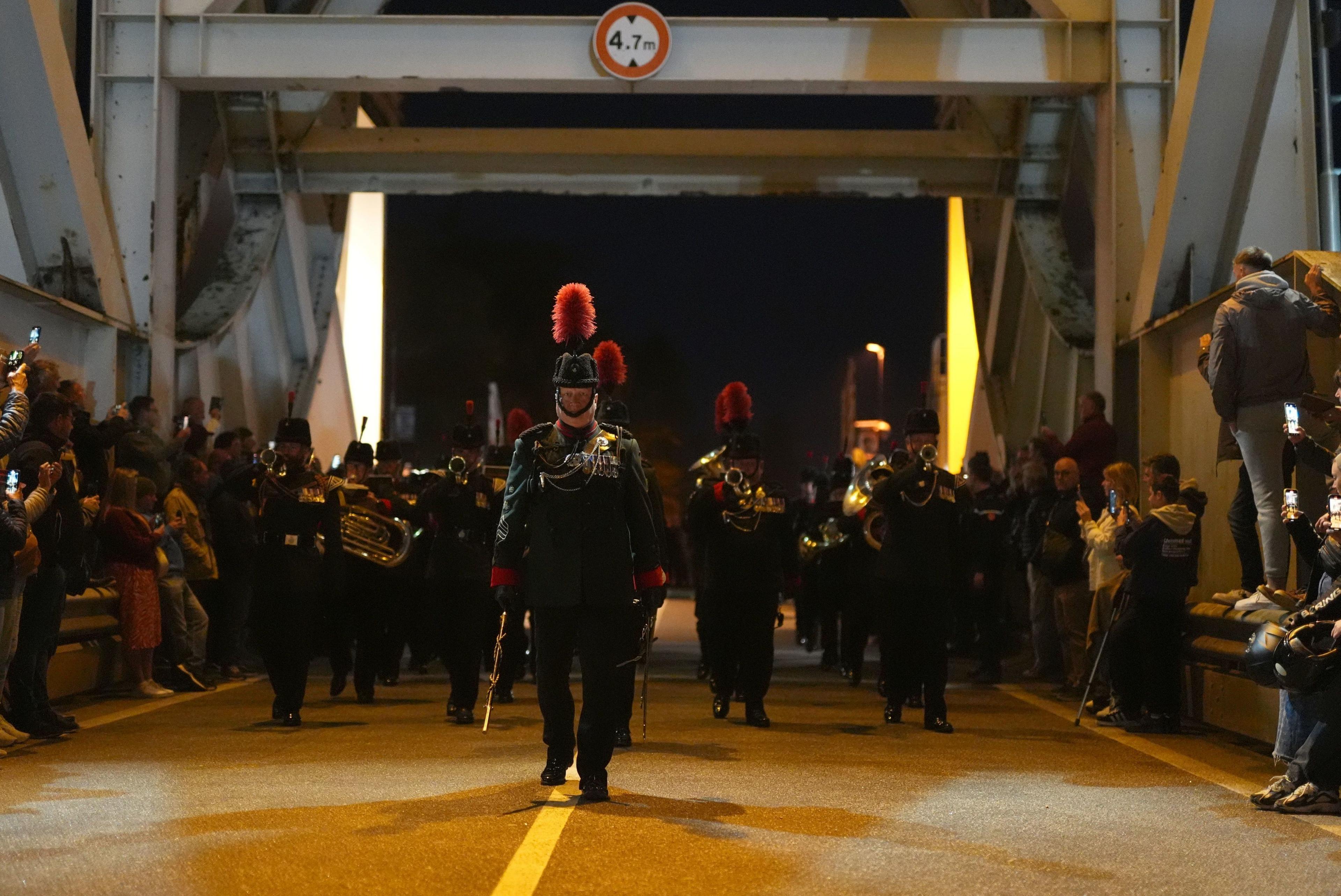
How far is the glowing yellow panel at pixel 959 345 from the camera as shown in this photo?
27.6 metres

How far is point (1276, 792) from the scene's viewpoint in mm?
7852

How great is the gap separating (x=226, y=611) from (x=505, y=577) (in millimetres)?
8496

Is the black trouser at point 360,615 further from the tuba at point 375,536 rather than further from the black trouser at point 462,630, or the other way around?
the black trouser at point 462,630

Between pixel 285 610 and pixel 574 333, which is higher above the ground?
pixel 574 333

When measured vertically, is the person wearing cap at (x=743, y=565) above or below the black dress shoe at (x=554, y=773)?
above

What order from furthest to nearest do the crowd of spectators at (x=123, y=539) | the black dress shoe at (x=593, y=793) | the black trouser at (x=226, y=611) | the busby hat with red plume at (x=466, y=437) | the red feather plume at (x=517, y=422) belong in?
the black trouser at (x=226, y=611) → the red feather plume at (x=517, y=422) → the busby hat with red plume at (x=466, y=437) → the crowd of spectators at (x=123, y=539) → the black dress shoe at (x=593, y=793)

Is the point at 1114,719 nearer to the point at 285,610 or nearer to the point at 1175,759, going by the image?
the point at 1175,759

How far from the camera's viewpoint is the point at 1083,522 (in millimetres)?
13492

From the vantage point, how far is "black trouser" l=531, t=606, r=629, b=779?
25.4 ft

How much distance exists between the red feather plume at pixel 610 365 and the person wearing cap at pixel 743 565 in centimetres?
107

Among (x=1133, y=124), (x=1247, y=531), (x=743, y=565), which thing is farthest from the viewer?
(x=1133, y=124)

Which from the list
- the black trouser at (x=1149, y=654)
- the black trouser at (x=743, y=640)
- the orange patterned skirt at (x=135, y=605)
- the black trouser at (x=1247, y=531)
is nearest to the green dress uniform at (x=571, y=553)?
the black trouser at (x=743, y=640)

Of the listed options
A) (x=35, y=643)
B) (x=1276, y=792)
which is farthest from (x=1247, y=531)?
(x=35, y=643)

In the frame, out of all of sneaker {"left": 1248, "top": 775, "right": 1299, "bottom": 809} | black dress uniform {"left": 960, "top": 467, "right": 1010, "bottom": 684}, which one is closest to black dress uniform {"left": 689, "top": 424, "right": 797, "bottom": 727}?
sneaker {"left": 1248, "top": 775, "right": 1299, "bottom": 809}
